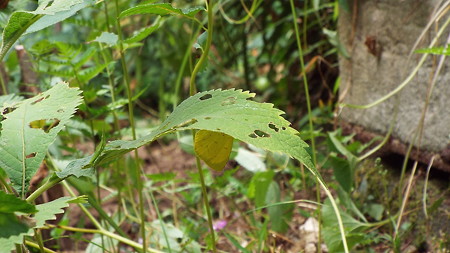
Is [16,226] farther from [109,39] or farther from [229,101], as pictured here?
[109,39]

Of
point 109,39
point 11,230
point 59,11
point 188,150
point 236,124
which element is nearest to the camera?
point 11,230

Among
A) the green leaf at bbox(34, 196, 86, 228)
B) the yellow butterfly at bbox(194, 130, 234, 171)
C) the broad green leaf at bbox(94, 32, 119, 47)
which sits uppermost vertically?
the broad green leaf at bbox(94, 32, 119, 47)

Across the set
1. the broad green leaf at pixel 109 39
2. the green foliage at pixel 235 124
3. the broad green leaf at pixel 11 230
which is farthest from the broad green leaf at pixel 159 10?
the broad green leaf at pixel 11 230

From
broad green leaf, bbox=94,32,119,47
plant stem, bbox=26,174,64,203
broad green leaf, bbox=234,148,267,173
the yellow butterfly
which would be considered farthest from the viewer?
broad green leaf, bbox=234,148,267,173

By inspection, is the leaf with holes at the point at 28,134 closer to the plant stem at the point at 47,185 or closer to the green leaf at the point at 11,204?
the plant stem at the point at 47,185

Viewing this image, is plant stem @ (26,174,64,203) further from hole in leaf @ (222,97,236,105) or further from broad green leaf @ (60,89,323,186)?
hole in leaf @ (222,97,236,105)

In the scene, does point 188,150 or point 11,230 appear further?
point 188,150

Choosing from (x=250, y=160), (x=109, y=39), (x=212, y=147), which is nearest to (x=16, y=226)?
(x=212, y=147)

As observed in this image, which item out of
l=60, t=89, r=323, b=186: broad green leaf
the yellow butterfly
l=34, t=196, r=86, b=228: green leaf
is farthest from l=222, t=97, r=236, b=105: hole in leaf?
l=34, t=196, r=86, b=228: green leaf
